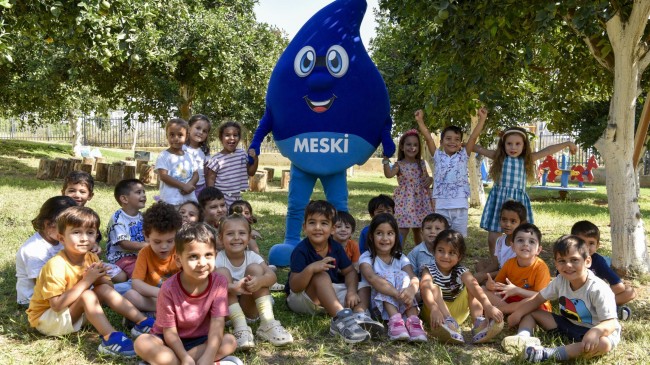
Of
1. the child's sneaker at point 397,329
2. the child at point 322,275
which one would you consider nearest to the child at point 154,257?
the child at point 322,275

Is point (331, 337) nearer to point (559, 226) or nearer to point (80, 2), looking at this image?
point (80, 2)

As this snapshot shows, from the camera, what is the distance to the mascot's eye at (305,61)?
5.46 metres

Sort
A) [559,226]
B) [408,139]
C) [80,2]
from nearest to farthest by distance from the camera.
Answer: [80,2] < [408,139] < [559,226]

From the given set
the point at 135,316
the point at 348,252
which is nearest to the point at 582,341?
the point at 348,252

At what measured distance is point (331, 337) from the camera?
3932mm

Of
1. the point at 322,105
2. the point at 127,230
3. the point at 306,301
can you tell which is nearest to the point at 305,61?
the point at 322,105

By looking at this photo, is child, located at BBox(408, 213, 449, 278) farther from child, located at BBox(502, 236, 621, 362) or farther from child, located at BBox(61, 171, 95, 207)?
child, located at BBox(61, 171, 95, 207)

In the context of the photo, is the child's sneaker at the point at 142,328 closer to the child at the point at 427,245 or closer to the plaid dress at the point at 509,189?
the child at the point at 427,245

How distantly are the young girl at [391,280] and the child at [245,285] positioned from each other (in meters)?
0.71

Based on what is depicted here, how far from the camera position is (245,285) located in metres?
3.85

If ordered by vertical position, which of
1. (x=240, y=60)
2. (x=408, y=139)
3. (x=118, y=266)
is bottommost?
(x=118, y=266)

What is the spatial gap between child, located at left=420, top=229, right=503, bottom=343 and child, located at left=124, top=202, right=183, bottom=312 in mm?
1770

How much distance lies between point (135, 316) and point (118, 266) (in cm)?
85

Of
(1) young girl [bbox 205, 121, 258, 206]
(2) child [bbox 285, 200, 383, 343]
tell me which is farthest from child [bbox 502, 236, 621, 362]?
(1) young girl [bbox 205, 121, 258, 206]
